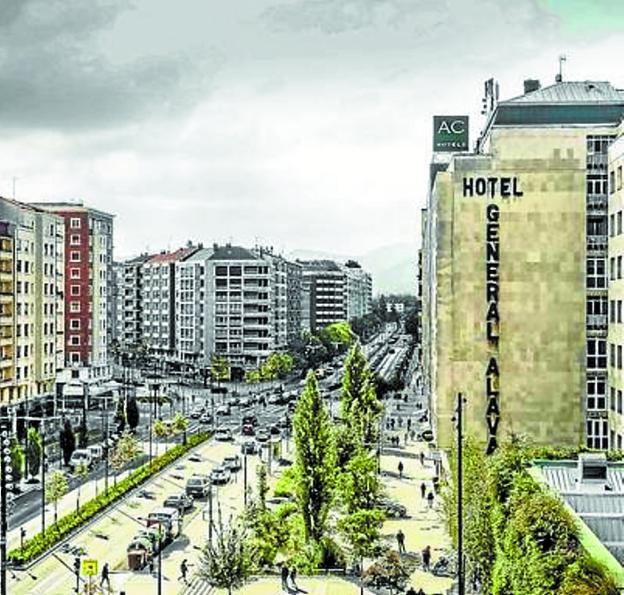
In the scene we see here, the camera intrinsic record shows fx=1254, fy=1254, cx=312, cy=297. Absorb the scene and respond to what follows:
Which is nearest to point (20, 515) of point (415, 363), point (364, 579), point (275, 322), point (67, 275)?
point (364, 579)

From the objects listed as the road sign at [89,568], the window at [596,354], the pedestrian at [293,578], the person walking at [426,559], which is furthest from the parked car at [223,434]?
the road sign at [89,568]

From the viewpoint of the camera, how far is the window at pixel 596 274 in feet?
200

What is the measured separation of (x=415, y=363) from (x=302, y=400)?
137025 millimetres

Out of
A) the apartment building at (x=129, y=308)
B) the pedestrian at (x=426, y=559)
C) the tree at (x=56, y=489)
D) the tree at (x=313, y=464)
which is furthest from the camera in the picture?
the apartment building at (x=129, y=308)

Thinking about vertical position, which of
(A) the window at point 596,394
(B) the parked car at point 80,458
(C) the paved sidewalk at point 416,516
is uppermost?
(A) the window at point 596,394

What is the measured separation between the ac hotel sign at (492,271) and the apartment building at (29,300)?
123 feet

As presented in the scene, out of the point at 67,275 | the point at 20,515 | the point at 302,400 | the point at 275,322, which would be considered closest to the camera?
the point at 302,400

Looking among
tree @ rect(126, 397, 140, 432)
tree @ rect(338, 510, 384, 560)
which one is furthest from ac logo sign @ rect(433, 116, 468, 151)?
tree @ rect(338, 510, 384, 560)

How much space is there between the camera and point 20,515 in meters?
58.4

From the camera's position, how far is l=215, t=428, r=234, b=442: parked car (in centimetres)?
9090

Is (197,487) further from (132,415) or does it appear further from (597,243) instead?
(132,415)

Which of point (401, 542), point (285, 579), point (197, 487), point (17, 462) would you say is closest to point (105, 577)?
point (285, 579)

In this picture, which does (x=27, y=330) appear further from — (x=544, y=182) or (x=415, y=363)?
(x=415, y=363)

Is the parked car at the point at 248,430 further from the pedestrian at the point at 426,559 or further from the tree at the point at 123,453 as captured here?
the pedestrian at the point at 426,559
